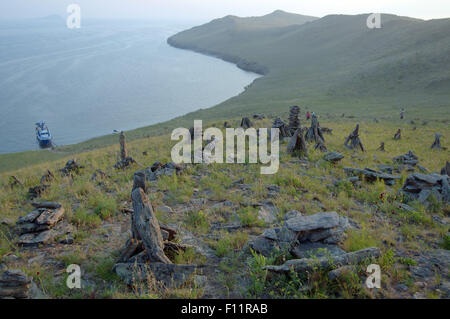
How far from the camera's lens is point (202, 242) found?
21.9 feet

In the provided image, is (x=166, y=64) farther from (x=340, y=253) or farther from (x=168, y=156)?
(x=340, y=253)

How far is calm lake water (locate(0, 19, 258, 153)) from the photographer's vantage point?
175ft

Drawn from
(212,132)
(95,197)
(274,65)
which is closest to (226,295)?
(95,197)

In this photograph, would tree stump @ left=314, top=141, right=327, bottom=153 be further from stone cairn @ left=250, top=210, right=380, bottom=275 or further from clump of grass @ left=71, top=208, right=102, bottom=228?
clump of grass @ left=71, top=208, right=102, bottom=228

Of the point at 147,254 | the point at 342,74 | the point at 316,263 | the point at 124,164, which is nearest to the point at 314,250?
the point at 316,263

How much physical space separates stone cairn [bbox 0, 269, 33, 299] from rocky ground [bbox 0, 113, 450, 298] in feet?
0.05

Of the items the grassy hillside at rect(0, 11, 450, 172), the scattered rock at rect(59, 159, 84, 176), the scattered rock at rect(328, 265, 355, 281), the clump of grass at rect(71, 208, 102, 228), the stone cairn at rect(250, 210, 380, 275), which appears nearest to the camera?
the scattered rock at rect(328, 265, 355, 281)

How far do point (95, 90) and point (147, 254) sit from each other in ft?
252

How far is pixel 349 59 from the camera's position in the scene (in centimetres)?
9094

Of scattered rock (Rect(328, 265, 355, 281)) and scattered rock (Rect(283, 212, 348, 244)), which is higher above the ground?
scattered rock (Rect(283, 212, 348, 244))

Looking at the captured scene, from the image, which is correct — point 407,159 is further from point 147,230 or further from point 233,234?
point 147,230

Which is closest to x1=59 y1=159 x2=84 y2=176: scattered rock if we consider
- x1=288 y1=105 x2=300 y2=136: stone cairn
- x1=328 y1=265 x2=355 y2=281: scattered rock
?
x1=288 y1=105 x2=300 y2=136: stone cairn

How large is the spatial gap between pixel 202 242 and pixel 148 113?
2219 inches

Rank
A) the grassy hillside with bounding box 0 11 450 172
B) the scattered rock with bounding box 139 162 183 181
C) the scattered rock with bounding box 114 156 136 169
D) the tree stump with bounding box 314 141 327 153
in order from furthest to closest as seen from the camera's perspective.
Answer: the grassy hillside with bounding box 0 11 450 172
the tree stump with bounding box 314 141 327 153
the scattered rock with bounding box 114 156 136 169
the scattered rock with bounding box 139 162 183 181
